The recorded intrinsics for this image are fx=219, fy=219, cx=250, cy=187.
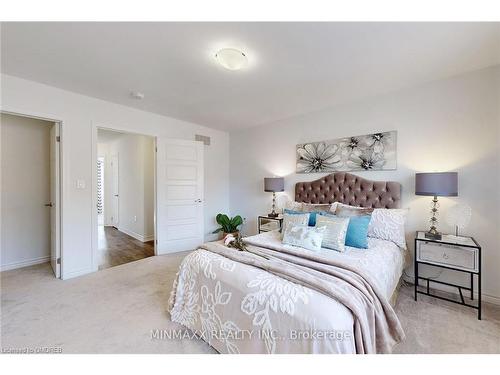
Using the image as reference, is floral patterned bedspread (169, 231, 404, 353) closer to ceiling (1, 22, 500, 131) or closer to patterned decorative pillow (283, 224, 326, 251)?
patterned decorative pillow (283, 224, 326, 251)

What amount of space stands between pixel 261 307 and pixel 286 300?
0.60 ft

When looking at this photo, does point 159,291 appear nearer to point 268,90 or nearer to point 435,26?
point 268,90

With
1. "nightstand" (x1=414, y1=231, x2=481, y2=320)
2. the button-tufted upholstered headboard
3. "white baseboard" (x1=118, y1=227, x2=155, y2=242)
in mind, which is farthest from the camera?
"white baseboard" (x1=118, y1=227, x2=155, y2=242)

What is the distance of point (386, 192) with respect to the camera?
9.15 ft

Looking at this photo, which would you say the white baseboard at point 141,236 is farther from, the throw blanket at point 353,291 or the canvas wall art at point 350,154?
the throw blanket at point 353,291

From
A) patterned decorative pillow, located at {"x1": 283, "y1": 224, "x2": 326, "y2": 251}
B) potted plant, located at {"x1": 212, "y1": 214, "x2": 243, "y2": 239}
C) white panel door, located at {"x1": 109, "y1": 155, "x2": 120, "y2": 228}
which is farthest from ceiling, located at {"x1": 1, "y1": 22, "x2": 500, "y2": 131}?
white panel door, located at {"x1": 109, "y1": 155, "x2": 120, "y2": 228}

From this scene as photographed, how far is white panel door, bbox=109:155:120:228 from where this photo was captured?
5.88 metres

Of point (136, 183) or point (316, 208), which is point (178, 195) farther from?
point (316, 208)

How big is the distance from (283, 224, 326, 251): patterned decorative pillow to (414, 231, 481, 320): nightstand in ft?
3.49

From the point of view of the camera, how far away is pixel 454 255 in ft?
7.06

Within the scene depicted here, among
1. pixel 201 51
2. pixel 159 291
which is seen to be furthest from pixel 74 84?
pixel 159 291

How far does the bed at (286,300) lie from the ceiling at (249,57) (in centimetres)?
178

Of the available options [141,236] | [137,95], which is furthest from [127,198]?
[137,95]

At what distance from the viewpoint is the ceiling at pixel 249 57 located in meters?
1.69
